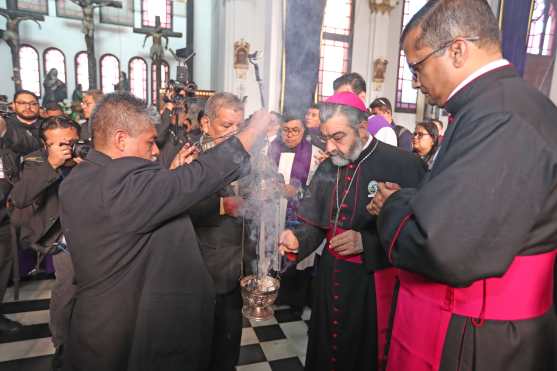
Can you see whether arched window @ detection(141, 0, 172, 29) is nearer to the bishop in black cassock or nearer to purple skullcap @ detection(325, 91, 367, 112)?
purple skullcap @ detection(325, 91, 367, 112)

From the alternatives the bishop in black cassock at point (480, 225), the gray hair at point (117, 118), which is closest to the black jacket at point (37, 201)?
the gray hair at point (117, 118)

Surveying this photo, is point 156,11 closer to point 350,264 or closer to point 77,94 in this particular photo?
point 77,94

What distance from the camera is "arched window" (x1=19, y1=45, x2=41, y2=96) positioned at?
13.2 metres

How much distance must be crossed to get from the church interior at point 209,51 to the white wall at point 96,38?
0.11 ft

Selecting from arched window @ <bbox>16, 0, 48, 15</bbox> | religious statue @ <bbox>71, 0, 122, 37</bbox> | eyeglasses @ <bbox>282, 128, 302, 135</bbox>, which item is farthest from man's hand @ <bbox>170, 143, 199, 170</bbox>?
arched window @ <bbox>16, 0, 48, 15</bbox>

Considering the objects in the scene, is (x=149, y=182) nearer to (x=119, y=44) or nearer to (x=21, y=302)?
(x=21, y=302)

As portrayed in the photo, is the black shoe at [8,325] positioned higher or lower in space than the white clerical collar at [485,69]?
lower

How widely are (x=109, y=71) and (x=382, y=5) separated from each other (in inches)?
405

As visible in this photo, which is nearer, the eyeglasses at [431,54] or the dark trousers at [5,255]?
the eyeglasses at [431,54]

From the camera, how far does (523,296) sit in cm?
118

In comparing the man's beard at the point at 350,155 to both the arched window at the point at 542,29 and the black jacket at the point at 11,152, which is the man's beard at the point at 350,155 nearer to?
the black jacket at the point at 11,152

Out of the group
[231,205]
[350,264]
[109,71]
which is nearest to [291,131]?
[231,205]

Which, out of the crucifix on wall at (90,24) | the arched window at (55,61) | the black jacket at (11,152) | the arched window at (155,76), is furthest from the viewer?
the arched window at (155,76)

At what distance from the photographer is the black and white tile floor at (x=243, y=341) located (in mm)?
2795
